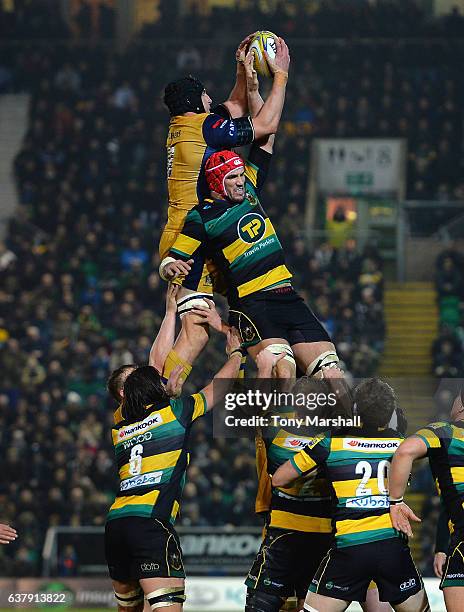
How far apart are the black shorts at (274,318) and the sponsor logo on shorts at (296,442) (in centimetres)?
81

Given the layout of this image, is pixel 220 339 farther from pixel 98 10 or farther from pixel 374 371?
pixel 98 10

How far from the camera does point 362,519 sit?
7.66m

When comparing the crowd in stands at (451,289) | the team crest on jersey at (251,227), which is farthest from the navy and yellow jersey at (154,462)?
the crowd in stands at (451,289)

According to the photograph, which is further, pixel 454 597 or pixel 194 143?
pixel 194 143

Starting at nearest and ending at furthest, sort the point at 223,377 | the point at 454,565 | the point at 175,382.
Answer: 1. the point at 454,565
2. the point at 223,377
3. the point at 175,382

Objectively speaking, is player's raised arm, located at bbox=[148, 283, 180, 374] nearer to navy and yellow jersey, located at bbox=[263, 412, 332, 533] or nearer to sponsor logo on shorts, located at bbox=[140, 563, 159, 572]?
navy and yellow jersey, located at bbox=[263, 412, 332, 533]

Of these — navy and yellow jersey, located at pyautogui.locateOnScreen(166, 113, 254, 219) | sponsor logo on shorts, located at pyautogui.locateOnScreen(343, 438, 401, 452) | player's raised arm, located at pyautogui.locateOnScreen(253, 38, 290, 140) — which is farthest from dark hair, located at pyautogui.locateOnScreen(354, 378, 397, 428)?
player's raised arm, located at pyautogui.locateOnScreen(253, 38, 290, 140)

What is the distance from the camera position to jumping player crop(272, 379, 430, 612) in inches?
300

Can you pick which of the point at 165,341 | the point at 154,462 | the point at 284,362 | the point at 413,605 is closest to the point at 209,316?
the point at 165,341

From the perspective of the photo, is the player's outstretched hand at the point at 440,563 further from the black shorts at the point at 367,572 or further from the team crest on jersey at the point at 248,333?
the team crest on jersey at the point at 248,333

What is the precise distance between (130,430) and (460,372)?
1341 centimetres

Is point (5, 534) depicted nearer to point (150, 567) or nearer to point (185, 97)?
point (150, 567)

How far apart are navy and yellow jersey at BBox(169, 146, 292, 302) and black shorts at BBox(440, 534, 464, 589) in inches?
95.1

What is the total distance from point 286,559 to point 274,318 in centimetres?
178
